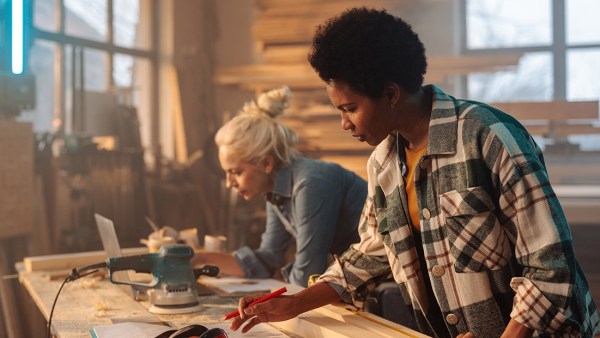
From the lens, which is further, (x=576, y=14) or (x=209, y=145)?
(x=209, y=145)

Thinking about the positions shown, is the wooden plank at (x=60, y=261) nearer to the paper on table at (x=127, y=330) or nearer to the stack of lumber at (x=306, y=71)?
the paper on table at (x=127, y=330)

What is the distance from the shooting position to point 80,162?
5453 millimetres

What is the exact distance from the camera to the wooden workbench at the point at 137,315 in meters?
1.77

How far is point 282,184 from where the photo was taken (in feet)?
9.15

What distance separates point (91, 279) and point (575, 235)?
3.38m

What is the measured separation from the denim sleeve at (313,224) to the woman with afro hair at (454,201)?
816mm

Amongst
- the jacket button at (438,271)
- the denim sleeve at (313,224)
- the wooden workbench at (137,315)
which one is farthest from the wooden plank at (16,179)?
the jacket button at (438,271)

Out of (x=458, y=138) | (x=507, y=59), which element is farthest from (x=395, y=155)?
(x=507, y=59)

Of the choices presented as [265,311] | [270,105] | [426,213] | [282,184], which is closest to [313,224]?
[282,184]

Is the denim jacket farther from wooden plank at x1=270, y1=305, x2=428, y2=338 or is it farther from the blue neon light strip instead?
the blue neon light strip

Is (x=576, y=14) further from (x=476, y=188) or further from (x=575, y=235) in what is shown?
(x=476, y=188)

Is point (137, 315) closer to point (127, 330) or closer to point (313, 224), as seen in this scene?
point (127, 330)

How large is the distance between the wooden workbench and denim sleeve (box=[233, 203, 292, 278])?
1.54 feet

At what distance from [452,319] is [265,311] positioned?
0.48m
